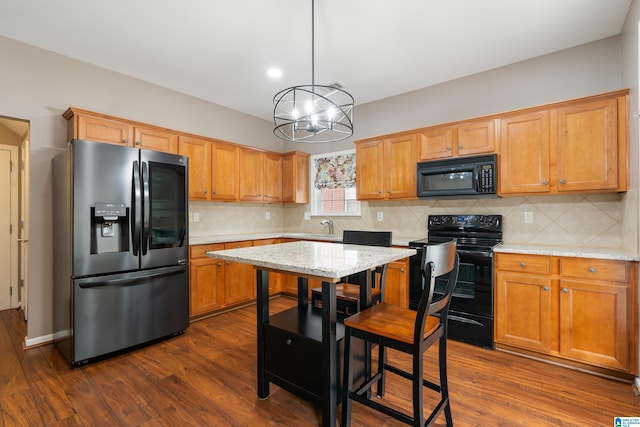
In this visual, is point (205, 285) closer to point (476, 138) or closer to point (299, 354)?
point (299, 354)

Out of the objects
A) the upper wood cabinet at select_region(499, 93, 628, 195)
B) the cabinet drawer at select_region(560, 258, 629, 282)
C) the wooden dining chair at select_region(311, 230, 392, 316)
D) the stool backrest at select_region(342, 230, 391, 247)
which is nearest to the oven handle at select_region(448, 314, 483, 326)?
the cabinet drawer at select_region(560, 258, 629, 282)

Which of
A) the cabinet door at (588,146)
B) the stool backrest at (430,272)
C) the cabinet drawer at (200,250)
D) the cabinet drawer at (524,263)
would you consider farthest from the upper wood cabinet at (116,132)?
the cabinet door at (588,146)

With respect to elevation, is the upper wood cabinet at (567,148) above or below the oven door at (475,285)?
above

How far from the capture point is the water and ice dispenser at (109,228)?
250 centimetres

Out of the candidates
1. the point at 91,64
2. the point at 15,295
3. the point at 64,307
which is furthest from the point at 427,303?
the point at 15,295

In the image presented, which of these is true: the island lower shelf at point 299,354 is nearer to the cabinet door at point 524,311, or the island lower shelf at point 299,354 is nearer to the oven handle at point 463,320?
the oven handle at point 463,320

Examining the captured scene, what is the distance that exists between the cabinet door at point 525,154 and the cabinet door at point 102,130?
3.72 m

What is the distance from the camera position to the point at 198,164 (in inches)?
146

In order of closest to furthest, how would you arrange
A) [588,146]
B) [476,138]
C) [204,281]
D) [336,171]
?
[588,146]
[476,138]
[204,281]
[336,171]

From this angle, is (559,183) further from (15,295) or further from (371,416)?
(15,295)

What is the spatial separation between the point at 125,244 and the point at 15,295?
8.61 feet

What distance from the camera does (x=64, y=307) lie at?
256 centimetres

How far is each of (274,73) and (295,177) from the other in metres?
1.69

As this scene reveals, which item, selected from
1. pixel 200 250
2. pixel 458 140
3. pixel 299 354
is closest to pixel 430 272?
pixel 299 354
